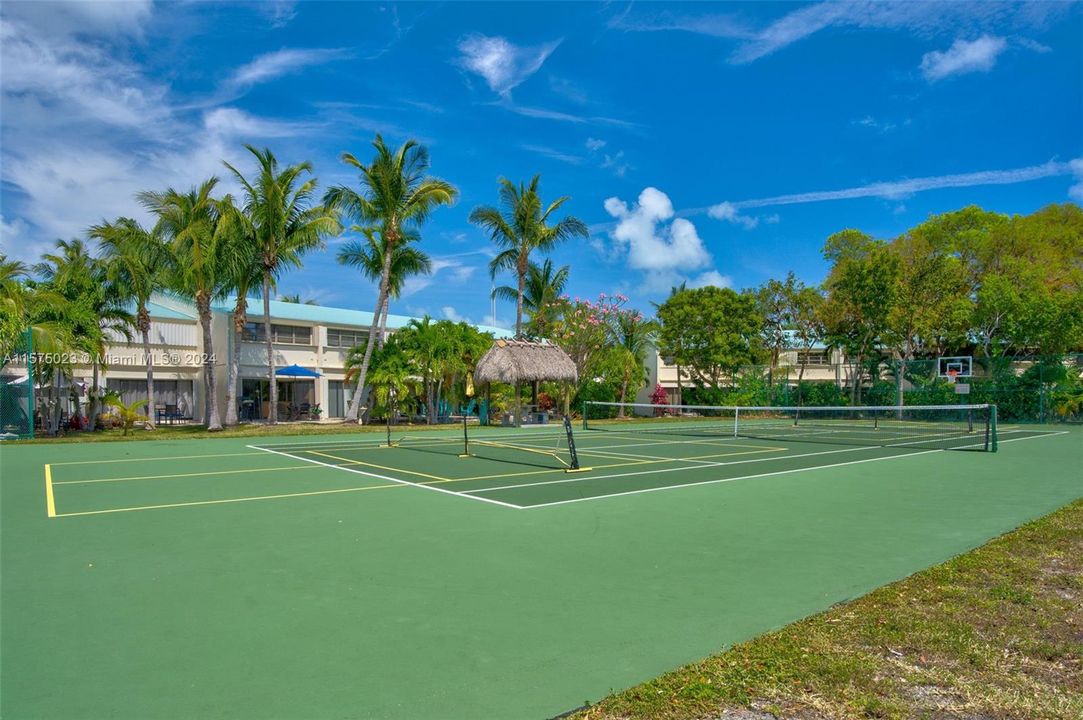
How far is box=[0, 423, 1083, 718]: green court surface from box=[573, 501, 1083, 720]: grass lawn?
287 mm

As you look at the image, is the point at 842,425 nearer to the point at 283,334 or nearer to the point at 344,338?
the point at 344,338

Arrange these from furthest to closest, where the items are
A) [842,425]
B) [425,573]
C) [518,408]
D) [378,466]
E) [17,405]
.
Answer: [842,425] → [518,408] → [17,405] → [378,466] → [425,573]

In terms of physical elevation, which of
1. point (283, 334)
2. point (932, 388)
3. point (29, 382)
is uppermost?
point (283, 334)

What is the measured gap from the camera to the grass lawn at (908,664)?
344 cm

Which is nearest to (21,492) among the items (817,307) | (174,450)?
(174,450)

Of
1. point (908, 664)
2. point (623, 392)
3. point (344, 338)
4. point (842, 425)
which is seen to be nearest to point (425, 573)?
point (908, 664)

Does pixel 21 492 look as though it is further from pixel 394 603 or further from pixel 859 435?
pixel 859 435

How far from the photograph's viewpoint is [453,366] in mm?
29109

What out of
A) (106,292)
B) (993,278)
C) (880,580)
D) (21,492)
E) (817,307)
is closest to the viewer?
(880,580)

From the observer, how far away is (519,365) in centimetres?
2709

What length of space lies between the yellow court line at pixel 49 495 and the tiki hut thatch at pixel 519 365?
1567 centimetres

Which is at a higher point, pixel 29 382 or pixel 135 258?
pixel 135 258

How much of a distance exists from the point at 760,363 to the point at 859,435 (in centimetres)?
1682

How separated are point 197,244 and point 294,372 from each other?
8.58 meters
